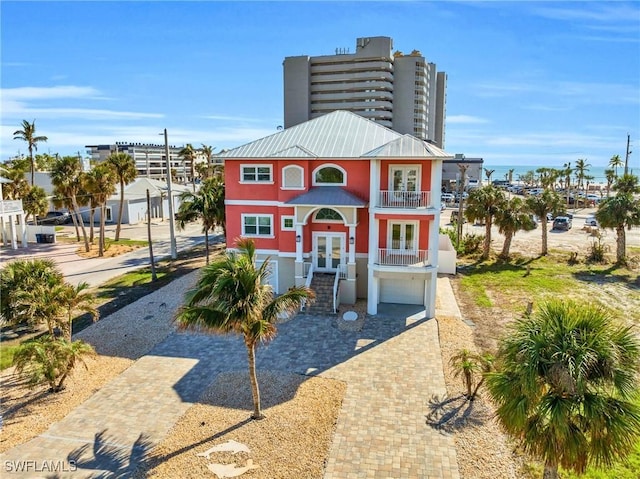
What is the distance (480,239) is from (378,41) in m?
76.0

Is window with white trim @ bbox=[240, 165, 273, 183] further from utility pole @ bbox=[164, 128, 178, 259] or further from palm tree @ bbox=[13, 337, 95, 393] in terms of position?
palm tree @ bbox=[13, 337, 95, 393]

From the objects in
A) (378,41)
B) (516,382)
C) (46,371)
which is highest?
(378,41)

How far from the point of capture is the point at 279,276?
968 inches

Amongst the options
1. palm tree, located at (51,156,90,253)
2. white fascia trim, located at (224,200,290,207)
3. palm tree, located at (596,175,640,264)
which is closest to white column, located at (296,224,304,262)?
white fascia trim, located at (224,200,290,207)

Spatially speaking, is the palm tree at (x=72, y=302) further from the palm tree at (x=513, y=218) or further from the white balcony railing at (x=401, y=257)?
the palm tree at (x=513, y=218)

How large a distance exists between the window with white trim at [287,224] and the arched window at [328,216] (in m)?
1.43

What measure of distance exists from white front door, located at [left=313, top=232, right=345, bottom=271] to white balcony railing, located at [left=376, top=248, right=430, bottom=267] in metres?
2.60

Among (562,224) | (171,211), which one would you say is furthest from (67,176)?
(562,224)

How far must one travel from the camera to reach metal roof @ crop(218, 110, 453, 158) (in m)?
21.1

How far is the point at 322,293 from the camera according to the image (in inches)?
890

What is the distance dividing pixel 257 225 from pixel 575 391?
19165 millimetres

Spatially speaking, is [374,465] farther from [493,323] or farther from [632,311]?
[632,311]

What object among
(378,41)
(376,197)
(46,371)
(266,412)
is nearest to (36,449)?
(46,371)

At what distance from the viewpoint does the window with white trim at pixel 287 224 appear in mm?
23703
